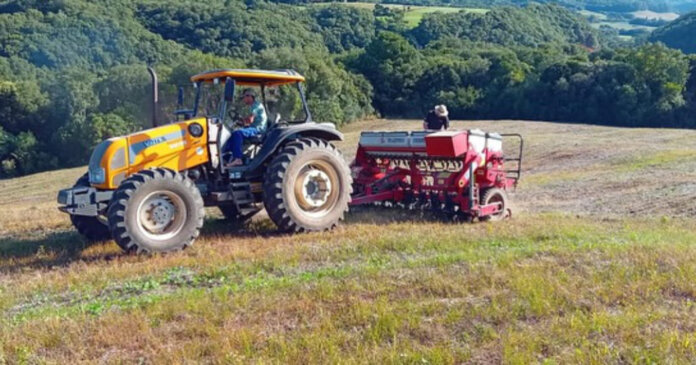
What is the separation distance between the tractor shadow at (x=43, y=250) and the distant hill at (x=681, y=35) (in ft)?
292

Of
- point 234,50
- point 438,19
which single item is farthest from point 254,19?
point 438,19

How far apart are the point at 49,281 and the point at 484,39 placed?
281 ft

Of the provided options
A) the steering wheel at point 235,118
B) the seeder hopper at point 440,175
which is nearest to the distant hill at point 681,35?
the seeder hopper at point 440,175

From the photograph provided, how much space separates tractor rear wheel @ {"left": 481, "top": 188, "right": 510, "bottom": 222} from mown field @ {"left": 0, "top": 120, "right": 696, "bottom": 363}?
1.50 ft

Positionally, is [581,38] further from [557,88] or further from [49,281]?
[49,281]

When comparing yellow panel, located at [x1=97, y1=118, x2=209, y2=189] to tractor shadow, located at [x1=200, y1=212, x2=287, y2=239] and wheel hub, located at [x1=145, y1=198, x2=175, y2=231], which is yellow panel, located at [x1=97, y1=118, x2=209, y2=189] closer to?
wheel hub, located at [x1=145, y1=198, x2=175, y2=231]

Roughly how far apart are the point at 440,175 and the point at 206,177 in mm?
3940

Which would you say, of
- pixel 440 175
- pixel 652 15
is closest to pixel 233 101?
pixel 440 175

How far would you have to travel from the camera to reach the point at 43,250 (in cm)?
Answer: 892

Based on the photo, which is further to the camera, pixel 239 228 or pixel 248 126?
pixel 239 228

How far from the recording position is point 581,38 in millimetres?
98625

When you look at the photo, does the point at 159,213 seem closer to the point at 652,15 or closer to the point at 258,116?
the point at 258,116

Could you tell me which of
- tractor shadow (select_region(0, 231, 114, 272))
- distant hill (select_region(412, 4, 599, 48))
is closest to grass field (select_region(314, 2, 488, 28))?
distant hill (select_region(412, 4, 599, 48))

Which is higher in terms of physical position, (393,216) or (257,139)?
(257,139)
